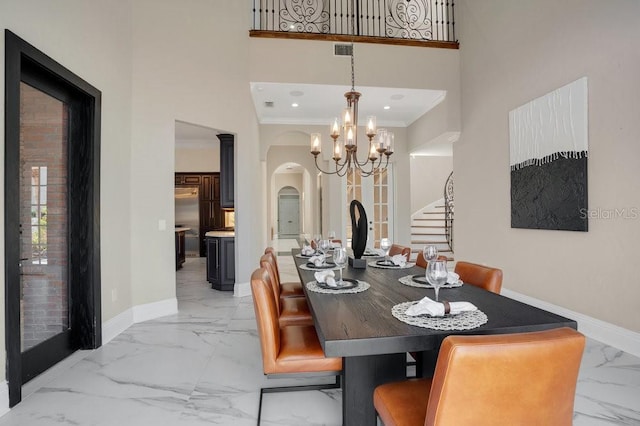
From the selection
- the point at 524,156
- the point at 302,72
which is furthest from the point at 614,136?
the point at 302,72

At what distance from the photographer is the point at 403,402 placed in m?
1.41

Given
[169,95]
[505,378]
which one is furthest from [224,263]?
[505,378]

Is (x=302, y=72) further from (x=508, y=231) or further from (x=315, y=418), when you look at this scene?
(x=315, y=418)

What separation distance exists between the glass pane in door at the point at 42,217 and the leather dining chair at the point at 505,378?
9.61 ft

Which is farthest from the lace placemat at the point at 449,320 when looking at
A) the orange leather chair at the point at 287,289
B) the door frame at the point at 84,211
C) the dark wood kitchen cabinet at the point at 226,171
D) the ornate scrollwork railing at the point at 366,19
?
the ornate scrollwork railing at the point at 366,19

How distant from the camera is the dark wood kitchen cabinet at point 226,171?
5385 millimetres

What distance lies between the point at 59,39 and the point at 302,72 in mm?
3159

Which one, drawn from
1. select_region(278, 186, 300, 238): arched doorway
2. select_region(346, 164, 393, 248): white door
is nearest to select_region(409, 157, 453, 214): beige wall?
select_region(346, 164, 393, 248): white door

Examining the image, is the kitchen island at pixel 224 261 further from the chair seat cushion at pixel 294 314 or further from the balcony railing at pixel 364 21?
the balcony railing at pixel 364 21

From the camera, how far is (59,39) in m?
2.84

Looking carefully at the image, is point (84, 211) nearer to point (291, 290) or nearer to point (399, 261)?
point (291, 290)

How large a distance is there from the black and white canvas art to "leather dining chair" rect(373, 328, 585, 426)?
2997 millimetres

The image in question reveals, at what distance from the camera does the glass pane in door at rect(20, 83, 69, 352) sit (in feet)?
8.80

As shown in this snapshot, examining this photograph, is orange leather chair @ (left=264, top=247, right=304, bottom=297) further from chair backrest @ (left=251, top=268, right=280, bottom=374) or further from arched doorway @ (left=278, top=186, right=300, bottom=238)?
arched doorway @ (left=278, top=186, right=300, bottom=238)
